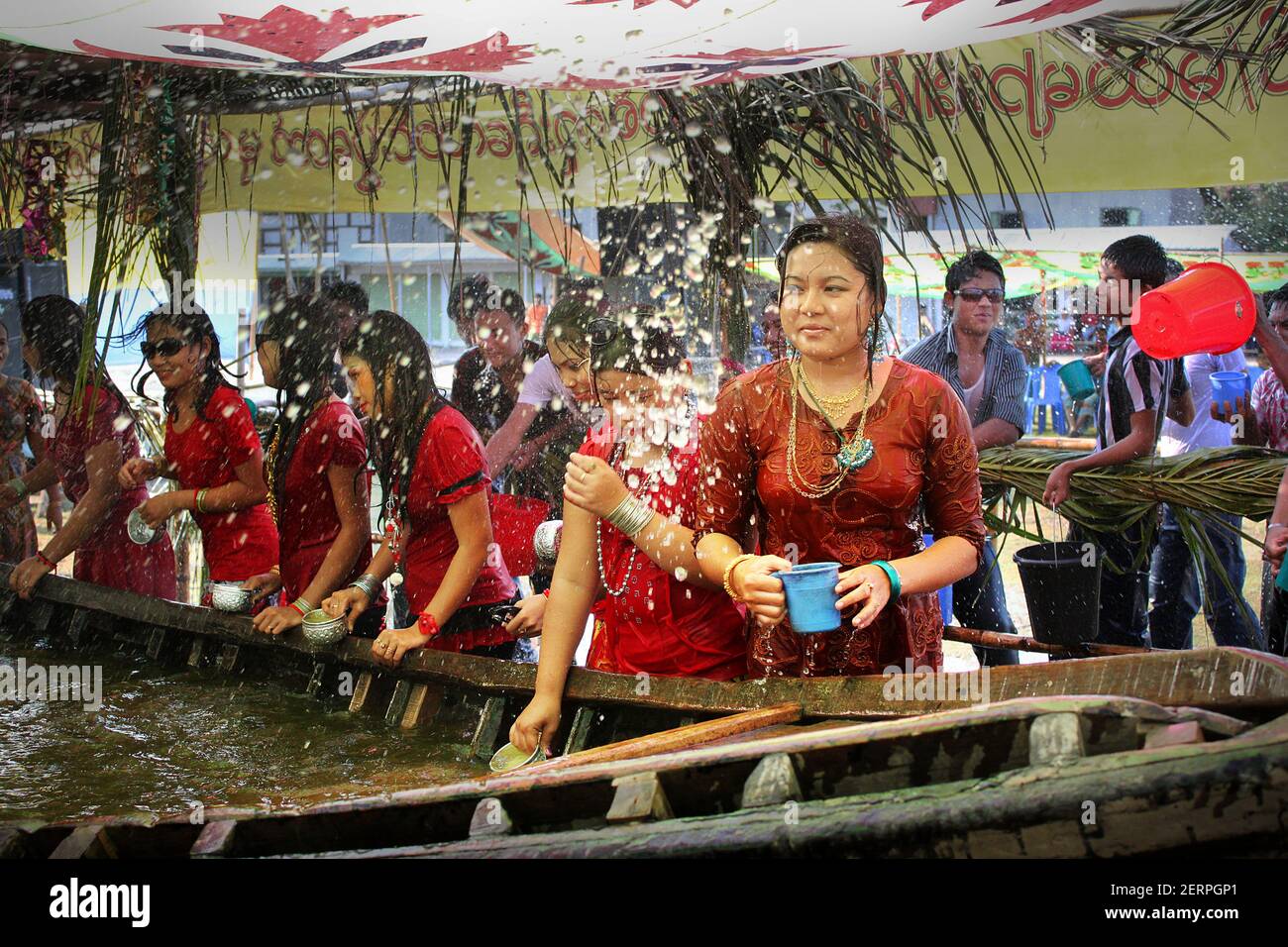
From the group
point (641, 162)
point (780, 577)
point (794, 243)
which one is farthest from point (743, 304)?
point (780, 577)

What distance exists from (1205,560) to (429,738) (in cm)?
323

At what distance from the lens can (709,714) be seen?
2.97 meters

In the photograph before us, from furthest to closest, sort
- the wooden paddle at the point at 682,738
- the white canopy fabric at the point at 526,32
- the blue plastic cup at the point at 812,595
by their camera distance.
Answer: the white canopy fabric at the point at 526,32 → the wooden paddle at the point at 682,738 → the blue plastic cup at the point at 812,595

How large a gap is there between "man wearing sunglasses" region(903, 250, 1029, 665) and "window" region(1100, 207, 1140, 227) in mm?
4745

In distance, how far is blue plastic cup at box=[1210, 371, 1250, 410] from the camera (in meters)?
5.75

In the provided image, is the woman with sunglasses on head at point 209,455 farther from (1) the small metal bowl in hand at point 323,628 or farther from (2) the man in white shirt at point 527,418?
(2) the man in white shirt at point 527,418

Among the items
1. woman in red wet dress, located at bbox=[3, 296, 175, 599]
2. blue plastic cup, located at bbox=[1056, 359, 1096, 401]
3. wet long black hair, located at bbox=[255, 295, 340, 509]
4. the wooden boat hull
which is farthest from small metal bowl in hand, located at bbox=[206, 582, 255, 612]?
blue plastic cup, located at bbox=[1056, 359, 1096, 401]

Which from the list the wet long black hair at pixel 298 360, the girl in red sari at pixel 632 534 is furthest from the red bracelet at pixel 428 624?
the wet long black hair at pixel 298 360

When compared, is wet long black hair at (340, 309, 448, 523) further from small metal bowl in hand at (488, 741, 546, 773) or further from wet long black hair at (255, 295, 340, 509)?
small metal bowl in hand at (488, 741, 546, 773)

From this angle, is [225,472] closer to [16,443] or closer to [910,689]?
[16,443]

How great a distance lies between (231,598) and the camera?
4305mm

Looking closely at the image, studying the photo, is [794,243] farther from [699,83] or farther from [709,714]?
[699,83]

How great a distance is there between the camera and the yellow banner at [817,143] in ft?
15.5

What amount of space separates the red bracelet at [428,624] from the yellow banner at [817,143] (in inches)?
78.8
